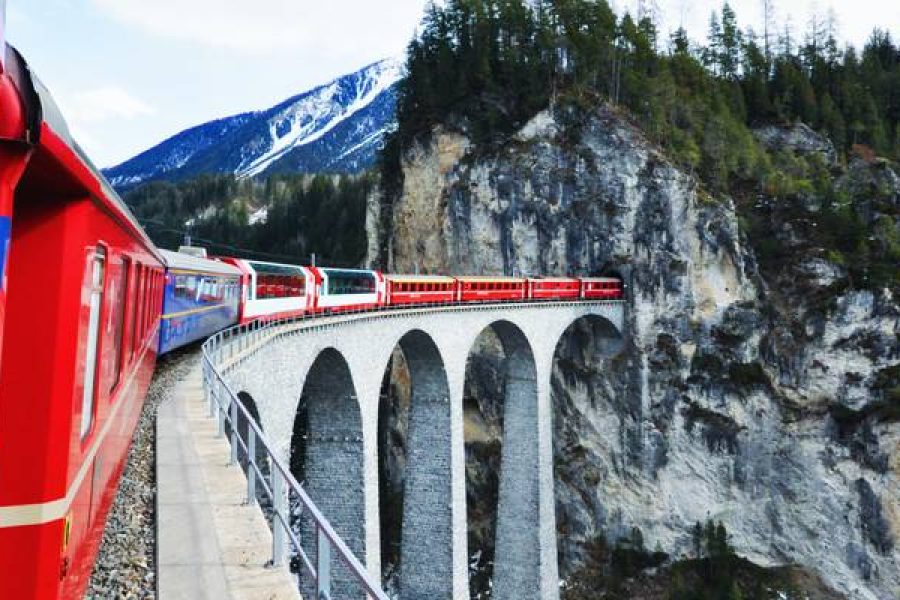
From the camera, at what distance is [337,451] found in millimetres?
19391

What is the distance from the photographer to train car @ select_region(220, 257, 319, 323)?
18672 mm

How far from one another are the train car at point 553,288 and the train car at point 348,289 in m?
10.5

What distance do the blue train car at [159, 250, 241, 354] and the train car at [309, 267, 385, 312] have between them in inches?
157

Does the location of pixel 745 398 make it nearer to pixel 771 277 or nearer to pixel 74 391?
pixel 771 277

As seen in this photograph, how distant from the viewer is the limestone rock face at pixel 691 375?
3164 cm

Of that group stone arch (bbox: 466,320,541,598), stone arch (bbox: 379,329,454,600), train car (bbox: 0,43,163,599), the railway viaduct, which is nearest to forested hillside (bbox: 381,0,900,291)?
the railway viaduct

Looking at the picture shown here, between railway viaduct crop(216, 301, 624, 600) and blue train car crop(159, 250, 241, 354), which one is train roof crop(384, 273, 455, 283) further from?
blue train car crop(159, 250, 241, 354)

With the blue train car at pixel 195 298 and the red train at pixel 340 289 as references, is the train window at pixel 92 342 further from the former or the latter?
the red train at pixel 340 289

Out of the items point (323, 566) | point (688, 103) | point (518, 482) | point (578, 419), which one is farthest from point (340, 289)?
point (688, 103)

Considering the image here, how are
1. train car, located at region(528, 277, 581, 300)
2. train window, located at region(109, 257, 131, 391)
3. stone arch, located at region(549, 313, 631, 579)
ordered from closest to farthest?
train window, located at region(109, 257, 131, 391), train car, located at region(528, 277, 581, 300), stone arch, located at region(549, 313, 631, 579)

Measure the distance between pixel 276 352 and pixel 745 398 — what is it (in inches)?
1056

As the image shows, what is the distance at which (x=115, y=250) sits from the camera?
4.32 meters

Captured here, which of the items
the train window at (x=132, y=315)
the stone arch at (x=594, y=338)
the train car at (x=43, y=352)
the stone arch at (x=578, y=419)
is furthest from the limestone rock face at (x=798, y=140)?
the train car at (x=43, y=352)

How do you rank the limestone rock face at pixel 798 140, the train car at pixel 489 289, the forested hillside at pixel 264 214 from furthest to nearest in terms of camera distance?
the forested hillside at pixel 264 214, the limestone rock face at pixel 798 140, the train car at pixel 489 289
